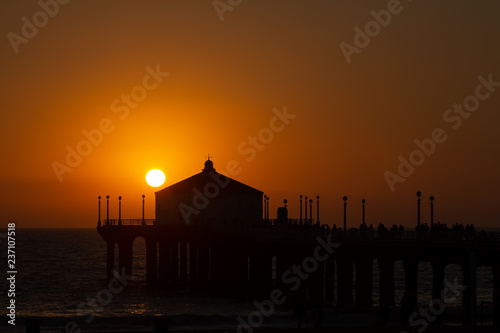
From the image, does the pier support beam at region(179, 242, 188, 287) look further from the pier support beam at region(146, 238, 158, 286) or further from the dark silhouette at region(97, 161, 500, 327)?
the pier support beam at region(146, 238, 158, 286)

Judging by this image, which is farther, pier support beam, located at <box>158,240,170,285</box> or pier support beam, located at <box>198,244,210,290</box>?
pier support beam, located at <box>158,240,170,285</box>

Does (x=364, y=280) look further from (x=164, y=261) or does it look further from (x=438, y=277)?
(x=164, y=261)

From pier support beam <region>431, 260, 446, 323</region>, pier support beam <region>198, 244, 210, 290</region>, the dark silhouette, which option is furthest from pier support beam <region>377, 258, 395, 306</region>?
pier support beam <region>198, 244, 210, 290</region>

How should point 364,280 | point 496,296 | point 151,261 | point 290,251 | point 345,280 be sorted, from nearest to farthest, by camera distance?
point 496,296, point 364,280, point 345,280, point 290,251, point 151,261

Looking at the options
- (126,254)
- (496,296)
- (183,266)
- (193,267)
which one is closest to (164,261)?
(183,266)

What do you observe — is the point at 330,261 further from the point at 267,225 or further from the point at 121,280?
the point at 121,280

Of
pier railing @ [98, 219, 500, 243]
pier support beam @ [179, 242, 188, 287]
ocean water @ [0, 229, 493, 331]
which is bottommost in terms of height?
ocean water @ [0, 229, 493, 331]

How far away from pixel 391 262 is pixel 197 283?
33067 millimetres

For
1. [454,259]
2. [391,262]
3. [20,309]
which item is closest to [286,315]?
[391,262]

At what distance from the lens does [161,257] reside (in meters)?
86.0

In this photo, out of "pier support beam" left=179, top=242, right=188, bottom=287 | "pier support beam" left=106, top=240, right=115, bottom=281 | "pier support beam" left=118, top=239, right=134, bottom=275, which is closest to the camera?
"pier support beam" left=179, top=242, right=188, bottom=287

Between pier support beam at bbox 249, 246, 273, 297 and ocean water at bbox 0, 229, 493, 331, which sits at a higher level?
pier support beam at bbox 249, 246, 273, 297

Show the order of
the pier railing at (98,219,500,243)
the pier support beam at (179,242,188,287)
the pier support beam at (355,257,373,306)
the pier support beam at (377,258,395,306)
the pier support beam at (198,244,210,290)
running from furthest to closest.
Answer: the pier support beam at (179,242,188,287) → the pier support beam at (198,244,210,290) → the pier support beam at (355,257,373,306) → the pier support beam at (377,258,395,306) → the pier railing at (98,219,500,243)

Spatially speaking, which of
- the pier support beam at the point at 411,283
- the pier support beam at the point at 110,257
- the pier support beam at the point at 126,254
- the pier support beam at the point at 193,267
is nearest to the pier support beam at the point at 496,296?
the pier support beam at the point at 411,283
